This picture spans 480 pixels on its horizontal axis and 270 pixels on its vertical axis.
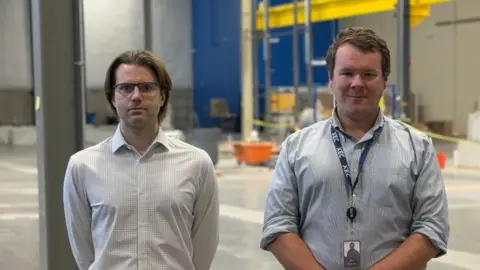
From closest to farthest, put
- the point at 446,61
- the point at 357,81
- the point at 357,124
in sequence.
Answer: the point at 357,81 < the point at 357,124 < the point at 446,61

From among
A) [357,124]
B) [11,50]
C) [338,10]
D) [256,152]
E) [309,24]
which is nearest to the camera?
[357,124]

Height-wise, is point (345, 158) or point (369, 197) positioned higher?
point (345, 158)

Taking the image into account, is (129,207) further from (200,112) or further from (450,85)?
(450,85)

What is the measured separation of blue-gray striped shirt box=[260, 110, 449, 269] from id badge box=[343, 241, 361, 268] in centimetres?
1

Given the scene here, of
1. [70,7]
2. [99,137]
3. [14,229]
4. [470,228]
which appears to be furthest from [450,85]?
[70,7]

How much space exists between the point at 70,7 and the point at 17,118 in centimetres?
1248

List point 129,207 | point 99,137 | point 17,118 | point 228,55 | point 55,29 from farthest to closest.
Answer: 1. point 228,55
2. point 17,118
3. point 99,137
4. point 55,29
5. point 129,207

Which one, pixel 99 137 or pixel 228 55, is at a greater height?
pixel 228 55

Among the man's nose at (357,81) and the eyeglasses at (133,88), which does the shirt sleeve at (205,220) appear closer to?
the eyeglasses at (133,88)

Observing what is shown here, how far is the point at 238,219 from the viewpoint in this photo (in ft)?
25.2

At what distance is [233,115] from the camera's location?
21031 mm

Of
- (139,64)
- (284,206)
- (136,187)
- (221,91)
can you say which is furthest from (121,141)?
(221,91)

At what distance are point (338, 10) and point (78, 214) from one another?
14.3 meters

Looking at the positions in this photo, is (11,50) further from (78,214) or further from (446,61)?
(446,61)
